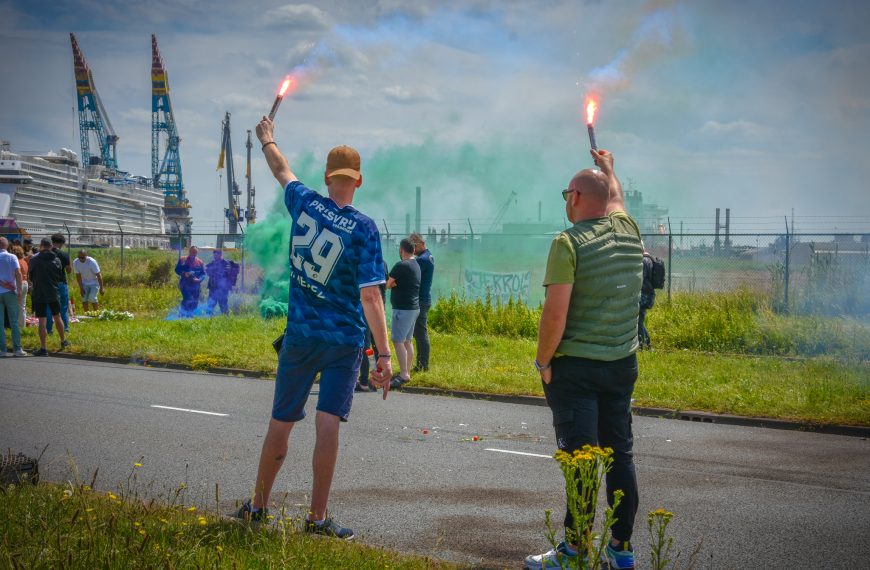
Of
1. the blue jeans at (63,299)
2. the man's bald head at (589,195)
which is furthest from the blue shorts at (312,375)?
the blue jeans at (63,299)

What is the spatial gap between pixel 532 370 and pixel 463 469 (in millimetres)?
5536

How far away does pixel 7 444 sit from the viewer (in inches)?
286

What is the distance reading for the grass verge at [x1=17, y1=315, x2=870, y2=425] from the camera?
31.1 feet

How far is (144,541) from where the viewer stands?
3443mm

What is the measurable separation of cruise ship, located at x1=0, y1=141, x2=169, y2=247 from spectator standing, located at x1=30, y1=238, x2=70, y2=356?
170ft

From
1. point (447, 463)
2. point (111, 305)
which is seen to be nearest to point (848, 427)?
point (447, 463)

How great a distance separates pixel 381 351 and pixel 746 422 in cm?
580

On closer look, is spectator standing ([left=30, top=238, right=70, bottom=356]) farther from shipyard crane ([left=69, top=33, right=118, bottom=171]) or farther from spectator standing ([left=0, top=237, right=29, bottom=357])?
shipyard crane ([left=69, top=33, right=118, bottom=171])

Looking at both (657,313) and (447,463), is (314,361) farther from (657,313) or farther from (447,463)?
(657,313)

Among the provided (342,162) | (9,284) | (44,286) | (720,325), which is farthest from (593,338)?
(44,286)

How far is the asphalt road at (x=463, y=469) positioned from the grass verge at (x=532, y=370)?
0.66 metres

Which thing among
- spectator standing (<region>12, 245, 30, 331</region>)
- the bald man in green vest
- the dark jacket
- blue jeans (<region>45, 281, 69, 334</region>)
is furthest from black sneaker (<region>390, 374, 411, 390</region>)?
spectator standing (<region>12, 245, 30, 331</region>)

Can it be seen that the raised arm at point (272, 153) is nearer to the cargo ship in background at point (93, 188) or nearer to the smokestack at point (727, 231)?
the smokestack at point (727, 231)

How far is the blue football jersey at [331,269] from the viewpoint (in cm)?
440
